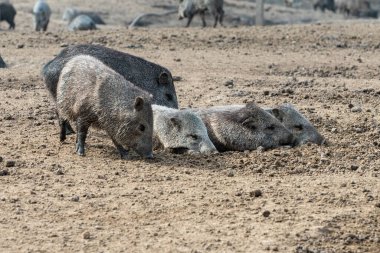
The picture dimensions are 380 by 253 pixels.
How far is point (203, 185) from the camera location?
26.6 feet

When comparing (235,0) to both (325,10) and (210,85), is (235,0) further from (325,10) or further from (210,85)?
→ (210,85)

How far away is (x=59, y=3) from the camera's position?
3033 cm

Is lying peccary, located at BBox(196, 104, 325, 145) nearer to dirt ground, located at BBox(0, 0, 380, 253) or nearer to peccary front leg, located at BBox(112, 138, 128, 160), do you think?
dirt ground, located at BBox(0, 0, 380, 253)

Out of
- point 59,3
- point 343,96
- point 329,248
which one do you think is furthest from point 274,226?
point 59,3

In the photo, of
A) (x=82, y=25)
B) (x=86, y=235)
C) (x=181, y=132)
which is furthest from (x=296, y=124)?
(x=82, y=25)

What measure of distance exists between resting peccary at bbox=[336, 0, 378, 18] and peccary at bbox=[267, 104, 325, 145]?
26.7 meters

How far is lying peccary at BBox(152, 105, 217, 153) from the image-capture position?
9.45m

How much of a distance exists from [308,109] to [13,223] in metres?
5.16

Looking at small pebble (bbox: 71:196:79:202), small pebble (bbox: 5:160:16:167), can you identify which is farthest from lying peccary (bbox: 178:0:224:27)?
small pebble (bbox: 71:196:79:202)

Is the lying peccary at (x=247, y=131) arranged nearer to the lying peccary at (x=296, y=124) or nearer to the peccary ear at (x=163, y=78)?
the lying peccary at (x=296, y=124)

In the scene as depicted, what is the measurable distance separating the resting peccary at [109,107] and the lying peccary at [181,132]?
1.70ft

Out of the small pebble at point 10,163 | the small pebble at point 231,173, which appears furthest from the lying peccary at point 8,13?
the small pebble at point 231,173

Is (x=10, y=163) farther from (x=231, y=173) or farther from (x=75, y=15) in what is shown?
(x=75, y=15)

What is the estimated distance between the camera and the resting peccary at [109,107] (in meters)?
8.99
